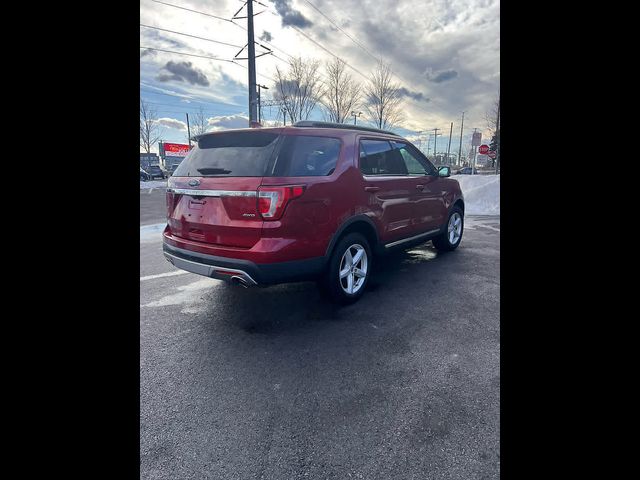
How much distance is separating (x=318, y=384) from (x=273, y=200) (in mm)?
1486

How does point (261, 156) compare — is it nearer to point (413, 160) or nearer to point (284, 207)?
point (284, 207)

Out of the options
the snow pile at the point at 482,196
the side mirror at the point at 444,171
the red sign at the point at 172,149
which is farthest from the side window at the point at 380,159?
the red sign at the point at 172,149

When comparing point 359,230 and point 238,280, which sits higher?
point 359,230

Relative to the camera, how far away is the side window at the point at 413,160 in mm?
4633

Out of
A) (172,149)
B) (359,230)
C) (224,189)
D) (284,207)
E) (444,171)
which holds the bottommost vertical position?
(359,230)

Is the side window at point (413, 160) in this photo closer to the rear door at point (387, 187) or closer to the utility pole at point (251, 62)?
the rear door at point (387, 187)

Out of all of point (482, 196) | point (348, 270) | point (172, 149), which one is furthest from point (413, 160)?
point (172, 149)

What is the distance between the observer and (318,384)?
232cm

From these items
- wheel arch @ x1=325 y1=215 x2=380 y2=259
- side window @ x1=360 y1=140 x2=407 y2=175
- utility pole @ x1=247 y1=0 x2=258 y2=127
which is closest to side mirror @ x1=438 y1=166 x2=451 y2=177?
side window @ x1=360 y1=140 x2=407 y2=175

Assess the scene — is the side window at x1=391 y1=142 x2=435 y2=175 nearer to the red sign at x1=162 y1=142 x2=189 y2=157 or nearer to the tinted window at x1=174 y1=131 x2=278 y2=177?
the tinted window at x1=174 y1=131 x2=278 y2=177

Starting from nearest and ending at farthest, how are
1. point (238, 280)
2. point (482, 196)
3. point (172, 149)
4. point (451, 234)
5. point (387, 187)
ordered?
point (238, 280) < point (387, 187) < point (451, 234) < point (482, 196) < point (172, 149)

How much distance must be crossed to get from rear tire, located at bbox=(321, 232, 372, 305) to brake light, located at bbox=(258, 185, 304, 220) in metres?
0.81

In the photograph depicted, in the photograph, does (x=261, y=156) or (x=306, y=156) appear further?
(x=306, y=156)

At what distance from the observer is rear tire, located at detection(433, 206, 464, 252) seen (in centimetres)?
580
